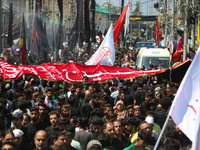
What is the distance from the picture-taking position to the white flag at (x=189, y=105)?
515 cm

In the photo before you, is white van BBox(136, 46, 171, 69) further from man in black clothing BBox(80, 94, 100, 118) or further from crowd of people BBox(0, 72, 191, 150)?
man in black clothing BBox(80, 94, 100, 118)

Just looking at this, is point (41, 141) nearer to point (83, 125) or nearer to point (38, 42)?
point (83, 125)

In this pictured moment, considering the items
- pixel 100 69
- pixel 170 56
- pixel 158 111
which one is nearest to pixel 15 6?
pixel 170 56

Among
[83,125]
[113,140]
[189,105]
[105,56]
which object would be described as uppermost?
[189,105]

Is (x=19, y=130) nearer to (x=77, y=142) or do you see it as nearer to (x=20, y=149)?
(x=20, y=149)

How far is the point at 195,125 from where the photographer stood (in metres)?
5.11

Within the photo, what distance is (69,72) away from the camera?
14258 millimetres

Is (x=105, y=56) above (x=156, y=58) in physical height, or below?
above

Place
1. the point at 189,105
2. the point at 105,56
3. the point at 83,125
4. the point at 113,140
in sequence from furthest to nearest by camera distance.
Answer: the point at 105,56
the point at 83,125
the point at 113,140
the point at 189,105

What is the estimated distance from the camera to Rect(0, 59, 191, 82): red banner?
13.8m

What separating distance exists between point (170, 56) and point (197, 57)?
2078 cm

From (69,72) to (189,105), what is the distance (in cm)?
918

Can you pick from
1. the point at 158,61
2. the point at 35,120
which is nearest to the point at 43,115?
the point at 35,120

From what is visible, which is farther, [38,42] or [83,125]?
[38,42]
